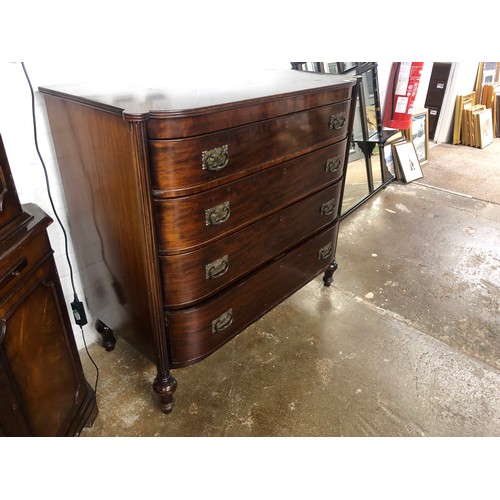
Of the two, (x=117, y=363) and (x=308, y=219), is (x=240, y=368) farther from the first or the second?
(x=308, y=219)

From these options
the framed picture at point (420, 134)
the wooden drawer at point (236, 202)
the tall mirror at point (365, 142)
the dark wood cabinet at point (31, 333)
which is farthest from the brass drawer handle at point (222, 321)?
the framed picture at point (420, 134)

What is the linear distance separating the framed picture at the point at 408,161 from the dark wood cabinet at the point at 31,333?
3.27 m

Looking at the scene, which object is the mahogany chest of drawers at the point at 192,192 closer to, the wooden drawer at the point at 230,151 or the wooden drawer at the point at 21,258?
the wooden drawer at the point at 230,151

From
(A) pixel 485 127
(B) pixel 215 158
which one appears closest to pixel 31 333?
(B) pixel 215 158

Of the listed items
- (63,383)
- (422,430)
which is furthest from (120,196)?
(422,430)

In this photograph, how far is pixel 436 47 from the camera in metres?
0.43

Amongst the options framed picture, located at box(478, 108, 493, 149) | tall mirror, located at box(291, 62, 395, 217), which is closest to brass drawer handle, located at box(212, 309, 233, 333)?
tall mirror, located at box(291, 62, 395, 217)

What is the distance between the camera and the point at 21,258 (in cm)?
93

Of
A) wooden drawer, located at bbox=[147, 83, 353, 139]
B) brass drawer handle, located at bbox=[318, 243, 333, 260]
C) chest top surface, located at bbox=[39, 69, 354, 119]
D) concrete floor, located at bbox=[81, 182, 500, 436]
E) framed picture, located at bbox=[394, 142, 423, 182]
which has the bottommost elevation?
concrete floor, located at bbox=[81, 182, 500, 436]

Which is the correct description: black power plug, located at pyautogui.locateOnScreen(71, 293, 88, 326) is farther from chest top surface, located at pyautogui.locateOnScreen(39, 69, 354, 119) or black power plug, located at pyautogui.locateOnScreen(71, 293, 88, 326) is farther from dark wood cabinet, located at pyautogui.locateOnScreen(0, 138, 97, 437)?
chest top surface, located at pyautogui.locateOnScreen(39, 69, 354, 119)

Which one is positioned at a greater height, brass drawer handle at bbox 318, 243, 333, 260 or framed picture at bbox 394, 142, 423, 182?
brass drawer handle at bbox 318, 243, 333, 260

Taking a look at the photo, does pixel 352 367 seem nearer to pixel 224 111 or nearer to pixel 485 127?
pixel 224 111

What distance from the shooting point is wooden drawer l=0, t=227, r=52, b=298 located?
87cm

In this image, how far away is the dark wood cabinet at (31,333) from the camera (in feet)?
2.98
